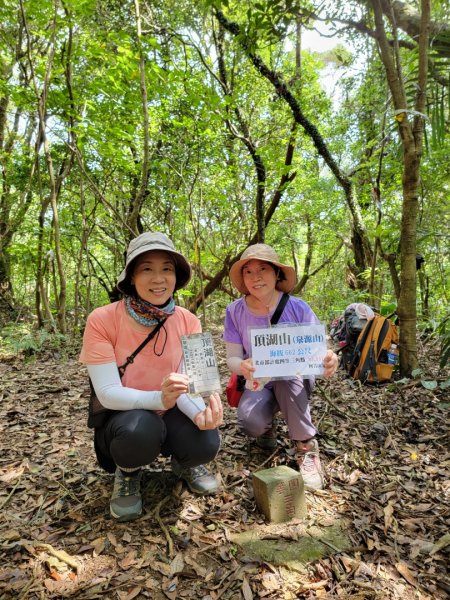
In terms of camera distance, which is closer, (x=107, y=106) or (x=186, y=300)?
(x=107, y=106)

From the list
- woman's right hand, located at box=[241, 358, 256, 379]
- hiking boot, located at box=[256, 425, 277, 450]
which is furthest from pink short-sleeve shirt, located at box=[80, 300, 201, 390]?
hiking boot, located at box=[256, 425, 277, 450]

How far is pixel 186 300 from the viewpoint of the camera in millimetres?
10953

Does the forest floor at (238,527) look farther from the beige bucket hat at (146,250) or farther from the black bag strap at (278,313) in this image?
the beige bucket hat at (146,250)

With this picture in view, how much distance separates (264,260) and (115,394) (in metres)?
1.22

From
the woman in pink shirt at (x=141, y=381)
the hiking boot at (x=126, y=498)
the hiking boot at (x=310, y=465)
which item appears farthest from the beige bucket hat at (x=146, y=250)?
the hiking boot at (x=310, y=465)

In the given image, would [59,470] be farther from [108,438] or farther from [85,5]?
[85,5]

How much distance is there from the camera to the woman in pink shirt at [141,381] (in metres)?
1.98

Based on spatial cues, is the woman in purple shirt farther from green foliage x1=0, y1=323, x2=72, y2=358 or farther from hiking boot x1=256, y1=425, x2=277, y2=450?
green foliage x1=0, y1=323, x2=72, y2=358

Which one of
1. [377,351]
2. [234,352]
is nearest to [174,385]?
[234,352]

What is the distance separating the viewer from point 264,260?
7.90 ft

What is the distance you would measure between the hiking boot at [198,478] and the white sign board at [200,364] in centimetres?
68

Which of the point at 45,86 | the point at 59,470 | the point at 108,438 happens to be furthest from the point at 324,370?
the point at 45,86

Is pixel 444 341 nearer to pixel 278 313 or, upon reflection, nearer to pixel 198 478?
pixel 278 313

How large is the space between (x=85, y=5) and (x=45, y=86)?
1.26 meters
